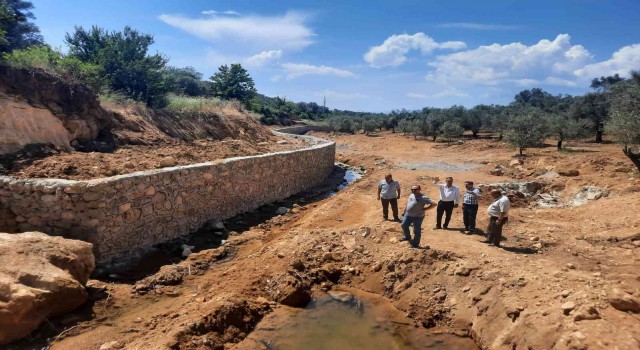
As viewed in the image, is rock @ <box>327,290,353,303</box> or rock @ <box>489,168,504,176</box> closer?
rock @ <box>327,290,353,303</box>

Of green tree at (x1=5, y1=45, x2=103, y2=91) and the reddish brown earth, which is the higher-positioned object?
green tree at (x1=5, y1=45, x2=103, y2=91)

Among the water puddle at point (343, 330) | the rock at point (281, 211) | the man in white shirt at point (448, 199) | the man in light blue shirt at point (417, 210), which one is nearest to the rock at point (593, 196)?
the man in white shirt at point (448, 199)

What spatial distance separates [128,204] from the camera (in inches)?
289

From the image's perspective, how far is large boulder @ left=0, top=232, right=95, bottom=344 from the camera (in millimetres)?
4410

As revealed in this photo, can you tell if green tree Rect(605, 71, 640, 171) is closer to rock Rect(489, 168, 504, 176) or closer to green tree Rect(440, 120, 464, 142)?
rock Rect(489, 168, 504, 176)

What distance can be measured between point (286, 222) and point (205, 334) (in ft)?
18.6

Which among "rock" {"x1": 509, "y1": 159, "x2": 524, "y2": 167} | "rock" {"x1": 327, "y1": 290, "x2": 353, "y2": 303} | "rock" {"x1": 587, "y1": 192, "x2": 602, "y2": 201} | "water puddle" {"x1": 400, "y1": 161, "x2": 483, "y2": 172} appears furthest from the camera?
"water puddle" {"x1": 400, "y1": 161, "x2": 483, "y2": 172}

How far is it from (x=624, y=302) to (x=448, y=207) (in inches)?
164

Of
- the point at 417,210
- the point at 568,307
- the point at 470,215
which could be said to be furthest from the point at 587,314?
the point at 470,215

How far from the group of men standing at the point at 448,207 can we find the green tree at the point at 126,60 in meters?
11.5

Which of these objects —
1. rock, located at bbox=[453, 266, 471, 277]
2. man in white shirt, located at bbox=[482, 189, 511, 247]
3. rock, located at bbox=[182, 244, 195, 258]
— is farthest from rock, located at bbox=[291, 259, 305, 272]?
man in white shirt, located at bbox=[482, 189, 511, 247]

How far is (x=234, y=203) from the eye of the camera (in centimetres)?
1056

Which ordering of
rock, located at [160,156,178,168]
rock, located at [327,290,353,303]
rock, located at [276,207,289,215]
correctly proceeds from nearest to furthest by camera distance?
rock, located at [327,290,353,303] → rock, located at [160,156,178,168] → rock, located at [276,207,289,215]

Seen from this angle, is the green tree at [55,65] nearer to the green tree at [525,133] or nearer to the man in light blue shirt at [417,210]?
the man in light blue shirt at [417,210]
